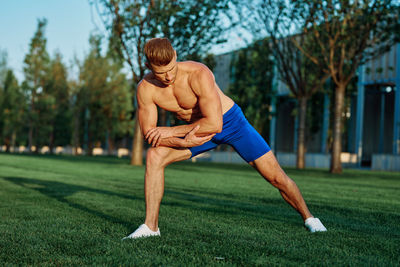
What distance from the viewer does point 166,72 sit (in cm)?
373

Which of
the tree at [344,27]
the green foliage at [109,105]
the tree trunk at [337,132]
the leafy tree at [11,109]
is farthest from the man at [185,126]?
the leafy tree at [11,109]

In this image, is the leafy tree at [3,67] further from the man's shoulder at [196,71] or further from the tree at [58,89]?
the man's shoulder at [196,71]

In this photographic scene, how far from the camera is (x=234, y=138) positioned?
4.43 meters

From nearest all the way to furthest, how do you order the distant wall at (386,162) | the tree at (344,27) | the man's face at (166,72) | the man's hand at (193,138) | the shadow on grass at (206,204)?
the man's face at (166,72) → the man's hand at (193,138) → the shadow on grass at (206,204) → the tree at (344,27) → the distant wall at (386,162)

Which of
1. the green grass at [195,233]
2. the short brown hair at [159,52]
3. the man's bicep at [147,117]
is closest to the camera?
the green grass at [195,233]

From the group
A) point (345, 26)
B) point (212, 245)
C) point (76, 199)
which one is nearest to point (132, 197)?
point (76, 199)

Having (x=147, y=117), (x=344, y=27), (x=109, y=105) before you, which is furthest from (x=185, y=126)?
(x=109, y=105)

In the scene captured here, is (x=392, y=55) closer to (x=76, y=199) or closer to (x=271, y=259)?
(x=76, y=199)

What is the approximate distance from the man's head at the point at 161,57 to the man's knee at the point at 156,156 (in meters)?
0.74

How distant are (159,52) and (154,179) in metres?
1.24

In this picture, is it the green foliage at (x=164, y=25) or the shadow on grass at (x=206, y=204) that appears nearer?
the shadow on grass at (x=206, y=204)

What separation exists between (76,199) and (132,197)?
984 mm

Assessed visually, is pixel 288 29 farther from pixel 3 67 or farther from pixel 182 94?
pixel 3 67

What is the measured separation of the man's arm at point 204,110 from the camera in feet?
12.8
